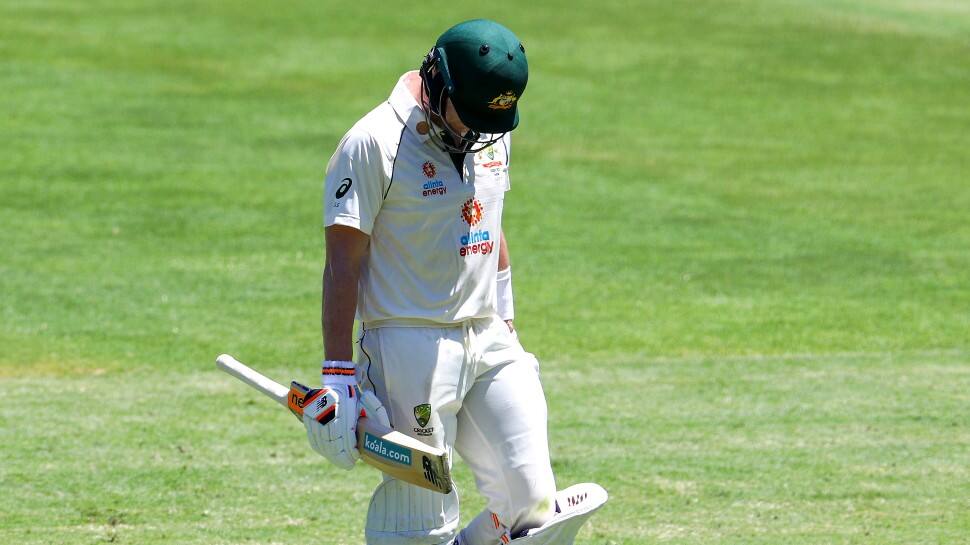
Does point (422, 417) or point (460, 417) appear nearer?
point (422, 417)

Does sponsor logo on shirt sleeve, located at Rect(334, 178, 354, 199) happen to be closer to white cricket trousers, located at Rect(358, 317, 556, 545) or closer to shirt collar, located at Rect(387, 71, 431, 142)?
shirt collar, located at Rect(387, 71, 431, 142)

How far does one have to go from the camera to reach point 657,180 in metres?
15.4

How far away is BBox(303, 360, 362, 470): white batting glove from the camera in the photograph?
482cm

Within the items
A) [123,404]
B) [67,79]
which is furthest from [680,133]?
[123,404]

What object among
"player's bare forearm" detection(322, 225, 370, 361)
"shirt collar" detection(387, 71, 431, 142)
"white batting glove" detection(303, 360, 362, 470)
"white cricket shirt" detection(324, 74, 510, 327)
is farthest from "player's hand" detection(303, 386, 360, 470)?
"shirt collar" detection(387, 71, 431, 142)

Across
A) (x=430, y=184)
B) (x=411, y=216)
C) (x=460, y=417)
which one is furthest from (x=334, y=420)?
(x=430, y=184)

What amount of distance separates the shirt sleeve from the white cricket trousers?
447 millimetres

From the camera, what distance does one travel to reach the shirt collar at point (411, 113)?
196 inches

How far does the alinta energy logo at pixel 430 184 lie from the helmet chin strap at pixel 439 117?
0.08 m

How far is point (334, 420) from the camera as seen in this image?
4809 mm

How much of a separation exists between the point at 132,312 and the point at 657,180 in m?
6.50

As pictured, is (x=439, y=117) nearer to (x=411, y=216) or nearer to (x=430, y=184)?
(x=430, y=184)

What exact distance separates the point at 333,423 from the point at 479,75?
125 centimetres

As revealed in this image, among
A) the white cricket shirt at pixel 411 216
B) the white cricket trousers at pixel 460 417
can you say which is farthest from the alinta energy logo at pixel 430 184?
the white cricket trousers at pixel 460 417
